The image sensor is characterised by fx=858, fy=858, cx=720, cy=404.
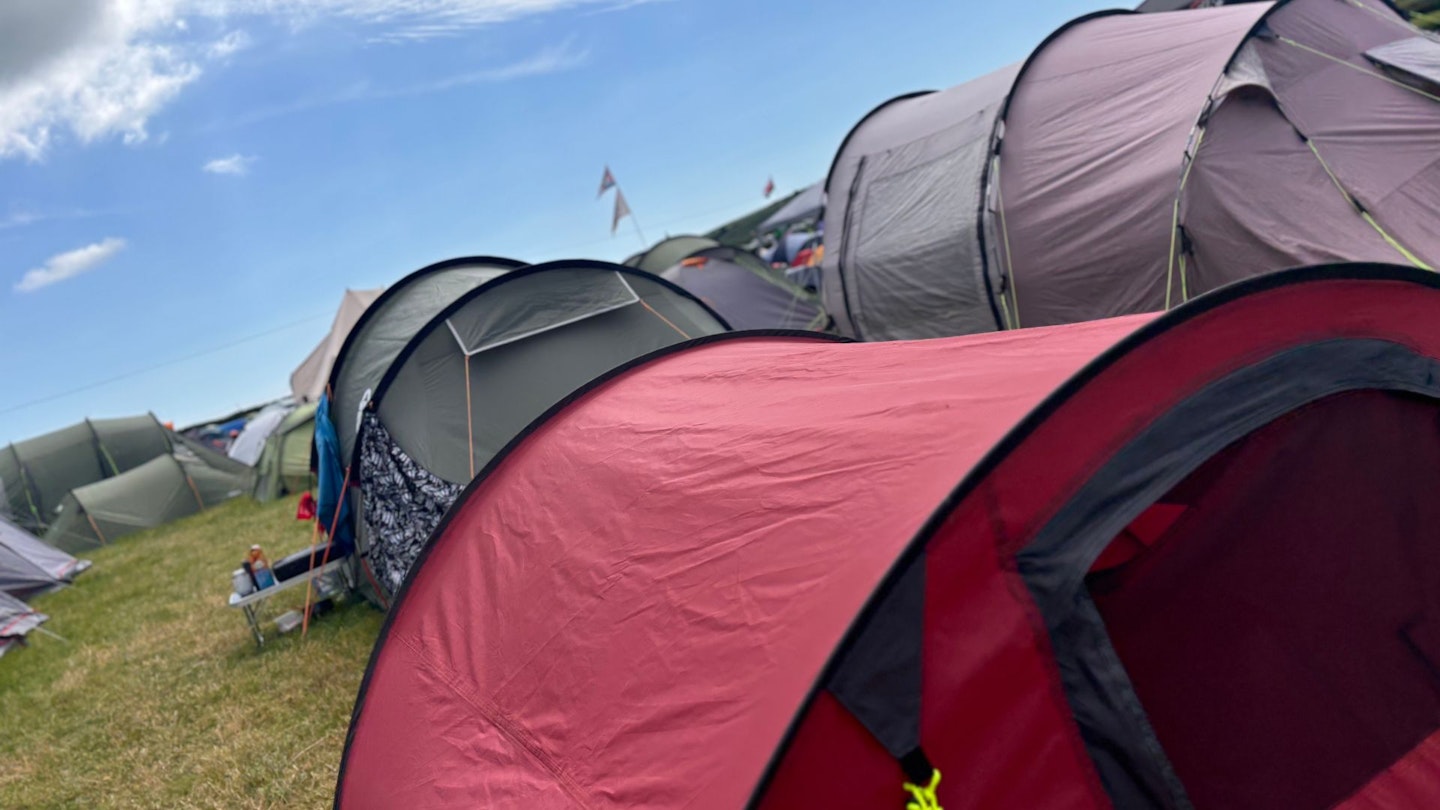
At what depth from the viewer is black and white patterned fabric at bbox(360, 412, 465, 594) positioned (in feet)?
15.5

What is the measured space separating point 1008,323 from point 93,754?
20.1ft

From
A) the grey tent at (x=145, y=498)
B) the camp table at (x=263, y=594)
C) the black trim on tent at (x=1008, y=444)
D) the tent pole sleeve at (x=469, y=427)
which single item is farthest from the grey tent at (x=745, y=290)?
the grey tent at (x=145, y=498)

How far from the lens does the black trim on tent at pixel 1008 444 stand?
4.72 feet

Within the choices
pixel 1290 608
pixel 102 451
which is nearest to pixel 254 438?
pixel 102 451

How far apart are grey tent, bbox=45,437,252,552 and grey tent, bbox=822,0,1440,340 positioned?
1107 centimetres

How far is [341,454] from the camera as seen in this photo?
5652mm

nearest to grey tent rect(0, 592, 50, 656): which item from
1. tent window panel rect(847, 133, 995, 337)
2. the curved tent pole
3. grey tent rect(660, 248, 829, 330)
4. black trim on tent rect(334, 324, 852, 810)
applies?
black trim on tent rect(334, 324, 852, 810)

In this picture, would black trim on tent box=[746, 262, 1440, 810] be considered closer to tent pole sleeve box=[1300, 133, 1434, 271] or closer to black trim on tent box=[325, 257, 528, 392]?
tent pole sleeve box=[1300, 133, 1434, 271]

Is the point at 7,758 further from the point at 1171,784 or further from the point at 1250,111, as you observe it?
the point at 1250,111

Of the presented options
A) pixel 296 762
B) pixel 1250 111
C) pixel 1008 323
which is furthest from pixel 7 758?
pixel 1250 111

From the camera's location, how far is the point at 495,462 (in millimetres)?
3115

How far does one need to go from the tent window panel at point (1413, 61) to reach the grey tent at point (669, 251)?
8.80 metres

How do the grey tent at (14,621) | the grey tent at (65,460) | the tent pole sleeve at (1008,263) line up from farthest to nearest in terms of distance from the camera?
the grey tent at (65,460) → the grey tent at (14,621) → the tent pole sleeve at (1008,263)

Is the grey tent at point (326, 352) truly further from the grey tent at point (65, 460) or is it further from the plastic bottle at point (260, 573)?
the plastic bottle at point (260, 573)
